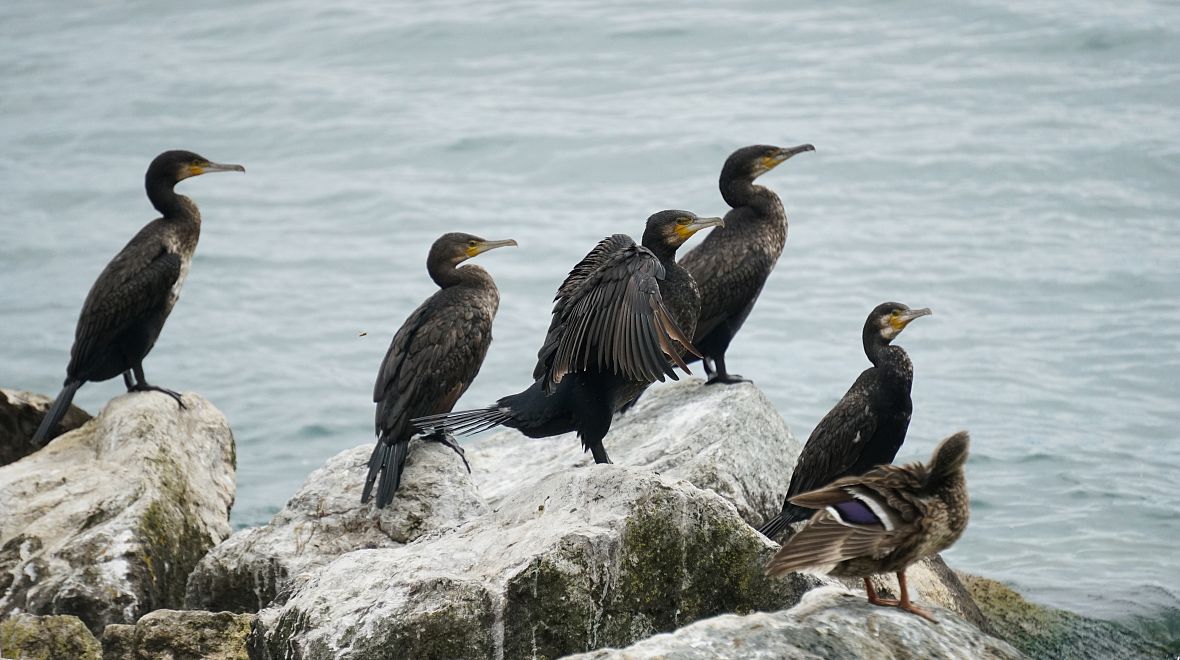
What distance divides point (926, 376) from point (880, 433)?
6.39 meters

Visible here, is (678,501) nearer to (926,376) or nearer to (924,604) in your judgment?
(924,604)

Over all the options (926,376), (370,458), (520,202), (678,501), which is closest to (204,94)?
(520,202)

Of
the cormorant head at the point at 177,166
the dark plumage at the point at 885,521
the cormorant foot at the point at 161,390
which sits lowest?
the cormorant foot at the point at 161,390

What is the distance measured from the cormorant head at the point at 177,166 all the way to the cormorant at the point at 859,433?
4283mm

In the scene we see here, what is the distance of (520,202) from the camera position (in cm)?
1683

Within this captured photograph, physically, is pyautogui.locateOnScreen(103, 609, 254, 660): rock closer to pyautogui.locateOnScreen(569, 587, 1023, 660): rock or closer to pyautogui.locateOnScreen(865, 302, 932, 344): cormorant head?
pyautogui.locateOnScreen(569, 587, 1023, 660): rock

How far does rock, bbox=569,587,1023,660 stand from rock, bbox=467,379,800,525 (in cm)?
182

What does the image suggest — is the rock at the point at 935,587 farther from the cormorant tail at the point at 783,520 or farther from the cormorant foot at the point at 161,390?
the cormorant foot at the point at 161,390

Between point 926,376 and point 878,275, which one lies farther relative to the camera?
point 878,275

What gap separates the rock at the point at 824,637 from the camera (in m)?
3.81

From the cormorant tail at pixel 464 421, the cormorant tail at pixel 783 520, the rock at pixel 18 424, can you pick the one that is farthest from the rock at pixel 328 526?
the rock at pixel 18 424

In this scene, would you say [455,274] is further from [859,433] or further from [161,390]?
[859,433]

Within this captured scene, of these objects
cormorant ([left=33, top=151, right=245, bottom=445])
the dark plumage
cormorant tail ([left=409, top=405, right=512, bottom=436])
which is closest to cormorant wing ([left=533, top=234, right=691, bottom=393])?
cormorant tail ([left=409, top=405, right=512, bottom=436])

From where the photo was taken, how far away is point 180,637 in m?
5.11
